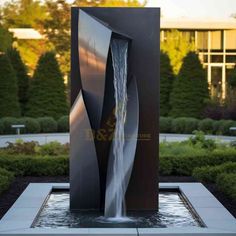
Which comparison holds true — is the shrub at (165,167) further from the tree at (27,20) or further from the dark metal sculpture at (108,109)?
the tree at (27,20)

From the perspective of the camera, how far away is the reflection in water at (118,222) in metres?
7.58

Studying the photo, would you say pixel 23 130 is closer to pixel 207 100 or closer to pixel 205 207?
pixel 207 100

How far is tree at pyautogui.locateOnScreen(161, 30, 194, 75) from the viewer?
39688mm

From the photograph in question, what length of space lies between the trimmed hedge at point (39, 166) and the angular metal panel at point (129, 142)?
442 cm

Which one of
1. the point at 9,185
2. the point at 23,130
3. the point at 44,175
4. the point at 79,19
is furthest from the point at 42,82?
the point at 79,19

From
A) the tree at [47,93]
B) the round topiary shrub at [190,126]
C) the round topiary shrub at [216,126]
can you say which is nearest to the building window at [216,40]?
the tree at [47,93]

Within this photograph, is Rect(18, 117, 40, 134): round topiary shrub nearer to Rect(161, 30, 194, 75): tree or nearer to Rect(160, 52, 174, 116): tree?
Rect(160, 52, 174, 116): tree

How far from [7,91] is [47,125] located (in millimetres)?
2731

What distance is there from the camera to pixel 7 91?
92.1ft

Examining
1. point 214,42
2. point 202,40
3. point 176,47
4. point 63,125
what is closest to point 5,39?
point 63,125

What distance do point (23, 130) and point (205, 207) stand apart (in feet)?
60.6

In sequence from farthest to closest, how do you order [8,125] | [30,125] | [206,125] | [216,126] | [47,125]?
[47,125], [30,125], [8,125], [206,125], [216,126]

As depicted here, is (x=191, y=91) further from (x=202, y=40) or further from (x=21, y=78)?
(x=202, y=40)

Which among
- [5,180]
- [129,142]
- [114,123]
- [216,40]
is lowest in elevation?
[5,180]
